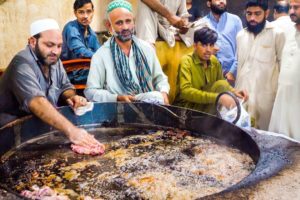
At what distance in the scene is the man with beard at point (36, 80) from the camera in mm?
3639

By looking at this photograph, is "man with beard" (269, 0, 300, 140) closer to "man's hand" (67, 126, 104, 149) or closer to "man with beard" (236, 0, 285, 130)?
"man with beard" (236, 0, 285, 130)

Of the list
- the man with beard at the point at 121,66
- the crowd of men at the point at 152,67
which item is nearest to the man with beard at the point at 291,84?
the crowd of men at the point at 152,67

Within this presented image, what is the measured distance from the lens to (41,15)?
6.68 metres

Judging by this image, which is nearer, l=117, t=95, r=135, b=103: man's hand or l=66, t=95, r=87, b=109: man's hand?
l=66, t=95, r=87, b=109: man's hand

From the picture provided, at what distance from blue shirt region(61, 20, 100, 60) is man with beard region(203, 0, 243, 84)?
71.9 inches

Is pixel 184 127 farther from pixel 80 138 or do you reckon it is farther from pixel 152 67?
pixel 152 67

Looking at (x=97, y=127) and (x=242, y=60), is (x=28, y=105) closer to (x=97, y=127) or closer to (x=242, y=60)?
(x=97, y=127)

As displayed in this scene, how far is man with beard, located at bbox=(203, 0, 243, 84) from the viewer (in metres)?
6.34

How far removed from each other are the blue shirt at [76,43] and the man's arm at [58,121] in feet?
6.72

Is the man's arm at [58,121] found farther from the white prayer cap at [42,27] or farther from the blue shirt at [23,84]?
the white prayer cap at [42,27]

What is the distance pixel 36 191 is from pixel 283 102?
10.3 ft

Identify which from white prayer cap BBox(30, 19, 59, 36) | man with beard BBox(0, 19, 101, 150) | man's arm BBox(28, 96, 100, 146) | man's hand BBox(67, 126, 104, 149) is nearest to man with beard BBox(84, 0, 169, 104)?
man with beard BBox(0, 19, 101, 150)

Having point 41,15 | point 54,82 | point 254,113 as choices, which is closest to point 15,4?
point 41,15

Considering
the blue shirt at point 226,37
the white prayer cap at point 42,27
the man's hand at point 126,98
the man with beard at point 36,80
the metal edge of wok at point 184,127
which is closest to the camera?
the metal edge of wok at point 184,127
